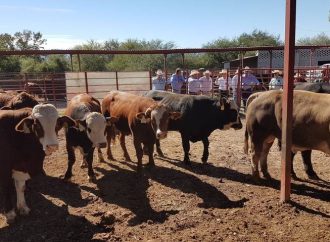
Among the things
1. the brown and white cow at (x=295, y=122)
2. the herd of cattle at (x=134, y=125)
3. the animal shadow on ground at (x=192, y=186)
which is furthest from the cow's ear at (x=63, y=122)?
the brown and white cow at (x=295, y=122)

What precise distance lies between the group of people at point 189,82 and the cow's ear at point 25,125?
9.53m

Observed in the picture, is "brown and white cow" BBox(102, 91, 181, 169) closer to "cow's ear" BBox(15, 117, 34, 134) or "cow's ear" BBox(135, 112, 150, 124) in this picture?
"cow's ear" BBox(135, 112, 150, 124)

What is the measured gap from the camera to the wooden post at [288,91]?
466cm

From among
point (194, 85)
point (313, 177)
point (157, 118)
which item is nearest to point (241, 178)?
point (313, 177)

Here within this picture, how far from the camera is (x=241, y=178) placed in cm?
658

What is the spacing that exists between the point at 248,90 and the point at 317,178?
8.80 m

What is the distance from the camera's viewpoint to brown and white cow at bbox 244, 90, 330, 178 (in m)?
5.33

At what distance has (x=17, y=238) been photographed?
14.6ft

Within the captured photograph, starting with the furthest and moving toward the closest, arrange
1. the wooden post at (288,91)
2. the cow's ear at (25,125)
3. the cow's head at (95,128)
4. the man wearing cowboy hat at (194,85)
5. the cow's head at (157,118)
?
the man wearing cowboy hat at (194,85) < the cow's head at (157,118) < the cow's head at (95,128) < the cow's ear at (25,125) < the wooden post at (288,91)

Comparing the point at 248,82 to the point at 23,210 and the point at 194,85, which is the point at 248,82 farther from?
the point at 23,210

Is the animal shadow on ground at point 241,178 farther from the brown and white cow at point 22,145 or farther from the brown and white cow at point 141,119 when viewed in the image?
the brown and white cow at point 22,145

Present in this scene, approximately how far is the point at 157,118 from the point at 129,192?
139 centimetres

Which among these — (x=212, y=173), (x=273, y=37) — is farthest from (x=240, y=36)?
(x=212, y=173)

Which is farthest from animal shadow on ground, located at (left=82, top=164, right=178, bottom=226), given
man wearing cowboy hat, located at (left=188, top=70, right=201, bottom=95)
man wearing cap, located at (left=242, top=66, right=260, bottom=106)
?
man wearing cap, located at (left=242, top=66, right=260, bottom=106)
